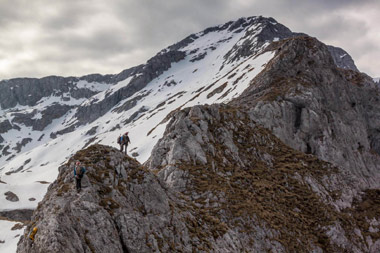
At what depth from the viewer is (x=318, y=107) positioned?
4947 centimetres

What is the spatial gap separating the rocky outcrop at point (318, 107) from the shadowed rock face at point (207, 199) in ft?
26.2

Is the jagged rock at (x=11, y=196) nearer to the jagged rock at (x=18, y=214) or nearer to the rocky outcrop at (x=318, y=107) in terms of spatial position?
the jagged rock at (x=18, y=214)

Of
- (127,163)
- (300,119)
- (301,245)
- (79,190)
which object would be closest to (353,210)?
(301,245)

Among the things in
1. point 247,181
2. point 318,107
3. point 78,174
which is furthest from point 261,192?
point 318,107

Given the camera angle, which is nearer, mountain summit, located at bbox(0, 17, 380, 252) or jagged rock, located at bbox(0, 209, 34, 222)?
mountain summit, located at bbox(0, 17, 380, 252)

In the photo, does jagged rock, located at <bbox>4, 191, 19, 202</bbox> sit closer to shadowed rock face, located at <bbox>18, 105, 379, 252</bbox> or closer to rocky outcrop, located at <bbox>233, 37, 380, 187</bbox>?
shadowed rock face, located at <bbox>18, 105, 379, 252</bbox>

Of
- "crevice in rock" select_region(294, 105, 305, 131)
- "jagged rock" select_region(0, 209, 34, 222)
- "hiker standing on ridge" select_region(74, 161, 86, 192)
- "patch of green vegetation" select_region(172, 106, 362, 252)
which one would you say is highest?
"crevice in rock" select_region(294, 105, 305, 131)

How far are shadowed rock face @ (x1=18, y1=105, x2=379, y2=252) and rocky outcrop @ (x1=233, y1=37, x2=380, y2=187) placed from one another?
26.2ft

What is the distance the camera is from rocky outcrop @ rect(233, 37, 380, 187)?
149 ft

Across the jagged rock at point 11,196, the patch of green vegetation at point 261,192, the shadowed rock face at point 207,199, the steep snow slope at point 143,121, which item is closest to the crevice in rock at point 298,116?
the shadowed rock face at point 207,199

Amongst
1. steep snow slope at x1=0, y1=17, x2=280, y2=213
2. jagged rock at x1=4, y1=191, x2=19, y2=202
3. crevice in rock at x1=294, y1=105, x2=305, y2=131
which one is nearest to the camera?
crevice in rock at x1=294, y1=105, x2=305, y2=131

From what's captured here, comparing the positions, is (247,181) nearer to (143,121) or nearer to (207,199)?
(207,199)

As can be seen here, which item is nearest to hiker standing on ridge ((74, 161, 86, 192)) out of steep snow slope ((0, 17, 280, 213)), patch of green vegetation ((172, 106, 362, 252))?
patch of green vegetation ((172, 106, 362, 252))

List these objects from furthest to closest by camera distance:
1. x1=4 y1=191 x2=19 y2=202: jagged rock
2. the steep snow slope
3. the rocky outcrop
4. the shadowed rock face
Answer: the steep snow slope, x1=4 y1=191 x2=19 y2=202: jagged rock, the rocky outcrop, the shadowed rock face
